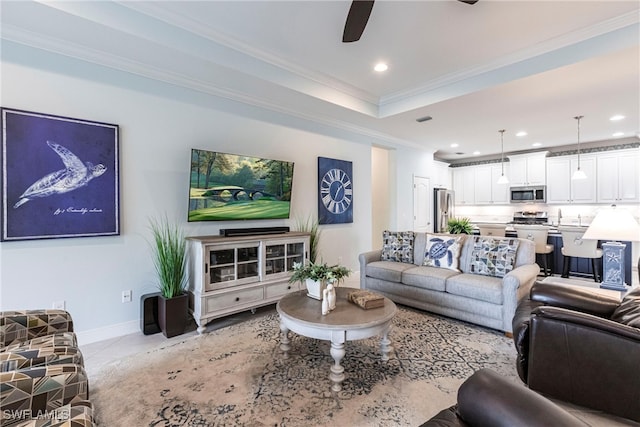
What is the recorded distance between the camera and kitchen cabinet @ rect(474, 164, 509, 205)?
25.1ft

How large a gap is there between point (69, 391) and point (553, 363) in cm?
234

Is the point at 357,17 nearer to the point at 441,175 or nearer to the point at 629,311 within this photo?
the point at 629,311

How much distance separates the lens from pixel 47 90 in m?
2.58

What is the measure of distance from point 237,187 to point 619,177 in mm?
7674

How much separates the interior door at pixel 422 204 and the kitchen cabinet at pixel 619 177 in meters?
3.45

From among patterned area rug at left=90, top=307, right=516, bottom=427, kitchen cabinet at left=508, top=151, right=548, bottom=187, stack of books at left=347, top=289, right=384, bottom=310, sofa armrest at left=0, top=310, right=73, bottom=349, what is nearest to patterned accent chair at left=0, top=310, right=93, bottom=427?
sofa armrest at left=0, top=310, right=73, bottom=349

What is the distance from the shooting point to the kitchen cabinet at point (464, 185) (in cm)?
823

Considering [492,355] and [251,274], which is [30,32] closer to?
[251,274]

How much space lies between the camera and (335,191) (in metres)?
5.03

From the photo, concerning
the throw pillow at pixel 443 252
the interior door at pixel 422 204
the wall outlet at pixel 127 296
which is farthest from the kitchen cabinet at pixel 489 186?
the wall outlet at pixel 127 296

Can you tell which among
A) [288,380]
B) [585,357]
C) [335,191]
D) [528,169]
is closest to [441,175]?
[528,169]

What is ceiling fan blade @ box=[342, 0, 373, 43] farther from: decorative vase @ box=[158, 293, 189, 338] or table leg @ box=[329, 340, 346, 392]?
decorative vase @ box=[158, 293, 189, 338]

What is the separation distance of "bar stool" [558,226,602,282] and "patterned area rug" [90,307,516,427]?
9.84 ft

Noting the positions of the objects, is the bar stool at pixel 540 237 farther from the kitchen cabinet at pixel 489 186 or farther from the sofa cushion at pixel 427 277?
the sofa cushion at pixel 427 277
